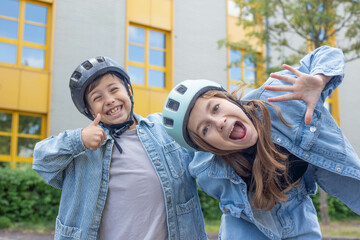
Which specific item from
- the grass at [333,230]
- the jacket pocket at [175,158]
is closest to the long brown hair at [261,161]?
the jacket pocket at [175,158]

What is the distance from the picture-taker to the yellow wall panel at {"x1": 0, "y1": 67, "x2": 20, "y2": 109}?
12.1m

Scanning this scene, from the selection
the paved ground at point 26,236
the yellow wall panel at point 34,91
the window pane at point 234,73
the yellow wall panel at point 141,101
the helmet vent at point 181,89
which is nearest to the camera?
the helmet vent at point 181,89

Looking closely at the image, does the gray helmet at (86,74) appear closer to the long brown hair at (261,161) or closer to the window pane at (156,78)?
the long brown hair at (261,161)

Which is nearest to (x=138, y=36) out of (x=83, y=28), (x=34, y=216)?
(x=83, y=28)

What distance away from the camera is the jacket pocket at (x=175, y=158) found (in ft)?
10.4

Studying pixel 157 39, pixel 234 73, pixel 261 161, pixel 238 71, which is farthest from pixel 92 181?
pixel 238 71

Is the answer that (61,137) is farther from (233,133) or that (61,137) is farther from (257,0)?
(257,0)

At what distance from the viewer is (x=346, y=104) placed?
60.9 feet

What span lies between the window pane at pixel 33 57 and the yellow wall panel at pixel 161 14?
163 inches

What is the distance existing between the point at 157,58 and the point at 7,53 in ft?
17.0

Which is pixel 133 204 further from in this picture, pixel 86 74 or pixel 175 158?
pixel 86 74

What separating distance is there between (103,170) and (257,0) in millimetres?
10085

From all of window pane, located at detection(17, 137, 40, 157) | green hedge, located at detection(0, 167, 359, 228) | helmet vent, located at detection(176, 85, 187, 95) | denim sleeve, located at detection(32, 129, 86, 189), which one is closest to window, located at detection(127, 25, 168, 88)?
window pane, located at detection(17, 137, 40, 157)

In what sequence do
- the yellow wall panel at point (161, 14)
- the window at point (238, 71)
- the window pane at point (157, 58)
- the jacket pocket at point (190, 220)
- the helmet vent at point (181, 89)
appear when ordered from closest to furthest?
the helmet vent at point (181, 89) → the jacket pocket at point (190, 220) → the yellow wall panel at point (161, 14) → the window pane at point (157, 58) → the window at point (238, 71)
